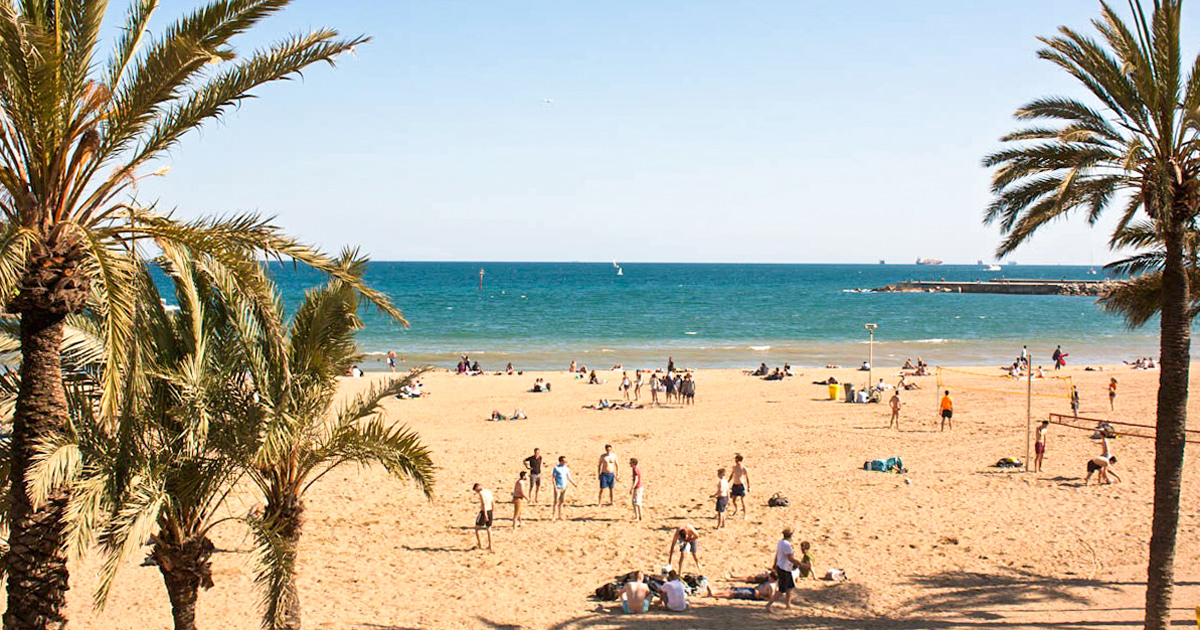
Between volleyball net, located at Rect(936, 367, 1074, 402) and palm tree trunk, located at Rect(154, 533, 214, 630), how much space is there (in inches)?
1071

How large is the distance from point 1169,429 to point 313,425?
830cm

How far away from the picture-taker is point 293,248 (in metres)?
6.23

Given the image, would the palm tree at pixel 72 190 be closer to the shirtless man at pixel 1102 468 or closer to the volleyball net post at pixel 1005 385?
the shirtless man at pixel 1102 468

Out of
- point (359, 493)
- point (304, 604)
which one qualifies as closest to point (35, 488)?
point (304, 604)

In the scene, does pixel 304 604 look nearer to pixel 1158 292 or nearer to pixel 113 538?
pixel 113 538

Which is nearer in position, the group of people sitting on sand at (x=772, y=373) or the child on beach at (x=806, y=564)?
the child on beach at (x=806, y=564)

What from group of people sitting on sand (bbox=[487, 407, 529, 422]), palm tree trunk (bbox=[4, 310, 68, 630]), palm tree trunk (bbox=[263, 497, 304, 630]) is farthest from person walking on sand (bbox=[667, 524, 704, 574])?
group of people sitting on sand (bbox=[487, 407, 529, 422])

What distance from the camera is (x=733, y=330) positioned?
2675 inches

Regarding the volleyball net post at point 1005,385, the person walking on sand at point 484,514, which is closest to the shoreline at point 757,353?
the volleyball net post at point 1005,385

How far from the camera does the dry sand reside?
11.2m

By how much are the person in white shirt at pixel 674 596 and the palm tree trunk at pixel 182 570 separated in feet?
19.2

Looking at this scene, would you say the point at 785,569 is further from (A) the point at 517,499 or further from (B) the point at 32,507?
(B) the point at 32,507

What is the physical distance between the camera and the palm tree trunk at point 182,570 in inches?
294

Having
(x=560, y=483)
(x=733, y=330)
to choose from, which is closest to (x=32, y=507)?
(x=560, y=483)
